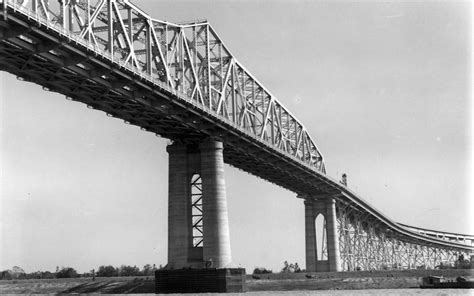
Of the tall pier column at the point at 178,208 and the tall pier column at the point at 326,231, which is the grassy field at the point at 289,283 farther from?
the tall pier column at the point at 326,231

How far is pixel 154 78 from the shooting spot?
6550 centimetres

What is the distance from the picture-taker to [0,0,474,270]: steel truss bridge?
5234cm

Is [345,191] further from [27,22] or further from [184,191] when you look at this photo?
[27,22]

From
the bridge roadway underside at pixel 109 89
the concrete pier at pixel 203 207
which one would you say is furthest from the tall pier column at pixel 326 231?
the concrete pier at pixel 203 207

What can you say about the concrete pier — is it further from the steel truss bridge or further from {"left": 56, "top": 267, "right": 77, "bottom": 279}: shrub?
{"left": 56, "top": 267, "right": 77, "bottom": 279}: shrub

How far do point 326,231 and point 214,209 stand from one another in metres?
61.7

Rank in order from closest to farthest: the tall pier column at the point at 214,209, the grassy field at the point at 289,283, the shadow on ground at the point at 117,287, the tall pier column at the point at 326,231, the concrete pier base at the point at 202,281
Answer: the concrete pier base at the point at 202,281 < the tall pier column at the point at 214,209 < the shadow on ground at the point at 117,287 < the grassy field at the point at 289,283 < the tall pier column at the point at 326,231

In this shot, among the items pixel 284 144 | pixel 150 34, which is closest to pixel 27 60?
pixel 150 34

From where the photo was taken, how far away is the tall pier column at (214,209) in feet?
256

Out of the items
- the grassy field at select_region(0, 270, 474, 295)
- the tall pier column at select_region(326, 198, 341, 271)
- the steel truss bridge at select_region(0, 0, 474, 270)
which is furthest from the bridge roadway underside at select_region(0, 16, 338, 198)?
the tall pier column at select_region(326, 198, 341, 271)

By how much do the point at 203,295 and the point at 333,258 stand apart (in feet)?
216

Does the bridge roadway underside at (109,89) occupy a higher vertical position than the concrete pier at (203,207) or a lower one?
higher

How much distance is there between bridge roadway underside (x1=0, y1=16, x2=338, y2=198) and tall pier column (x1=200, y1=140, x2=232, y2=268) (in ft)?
8.03

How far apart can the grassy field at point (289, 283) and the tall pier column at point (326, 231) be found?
69.3 ft
